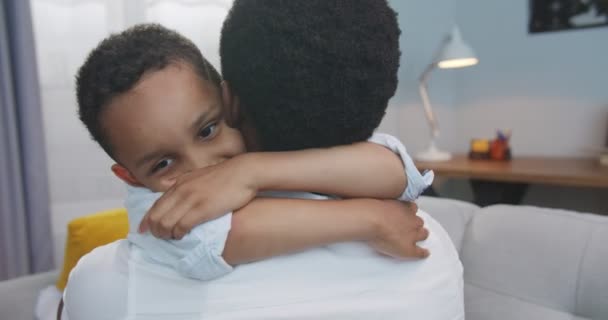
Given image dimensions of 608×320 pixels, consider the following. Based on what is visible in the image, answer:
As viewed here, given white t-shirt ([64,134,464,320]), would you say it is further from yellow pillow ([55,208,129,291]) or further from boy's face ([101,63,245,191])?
yellow pillow ([55,208,129,291])

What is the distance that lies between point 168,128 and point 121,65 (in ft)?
0.30

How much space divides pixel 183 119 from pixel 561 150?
2509mm

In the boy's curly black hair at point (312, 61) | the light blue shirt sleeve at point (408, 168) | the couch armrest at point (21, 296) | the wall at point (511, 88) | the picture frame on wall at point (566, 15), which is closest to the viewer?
the boy's curly black hair at point (312, 61)

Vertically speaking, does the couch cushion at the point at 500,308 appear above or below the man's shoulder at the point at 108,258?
below

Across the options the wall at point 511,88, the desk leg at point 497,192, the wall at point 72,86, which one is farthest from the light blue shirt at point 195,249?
the wall at point 511,88

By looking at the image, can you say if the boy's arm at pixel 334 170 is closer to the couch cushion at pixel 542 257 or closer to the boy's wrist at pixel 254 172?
the boy's wrist at pixel 254 172

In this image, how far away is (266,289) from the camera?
41 cm

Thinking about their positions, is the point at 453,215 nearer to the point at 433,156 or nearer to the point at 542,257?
the point at 542,257

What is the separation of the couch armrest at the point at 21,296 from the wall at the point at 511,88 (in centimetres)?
205

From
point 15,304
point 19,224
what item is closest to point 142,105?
point 15,304

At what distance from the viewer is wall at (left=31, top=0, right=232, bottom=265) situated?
1833 millimetres

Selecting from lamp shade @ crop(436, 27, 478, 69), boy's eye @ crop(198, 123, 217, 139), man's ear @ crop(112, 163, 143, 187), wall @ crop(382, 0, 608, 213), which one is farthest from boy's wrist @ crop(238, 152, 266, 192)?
wall @ crop(382, 0, 608, 213)

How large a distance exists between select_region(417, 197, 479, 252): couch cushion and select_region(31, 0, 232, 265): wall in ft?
3.45

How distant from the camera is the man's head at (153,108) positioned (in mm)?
499
